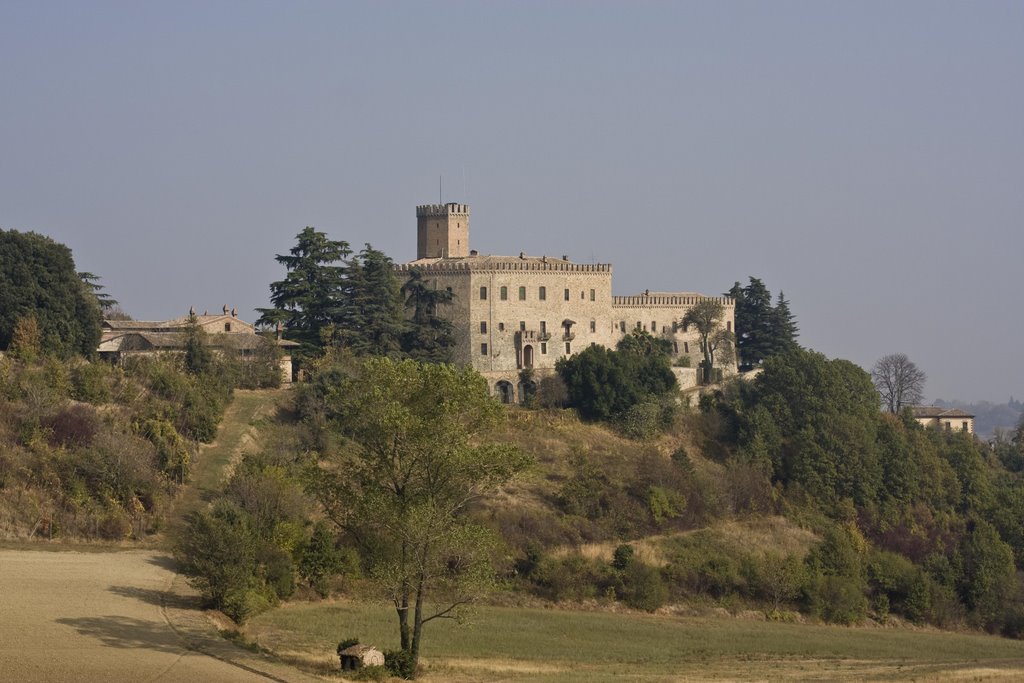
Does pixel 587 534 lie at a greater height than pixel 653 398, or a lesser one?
lesser

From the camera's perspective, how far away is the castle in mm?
73125

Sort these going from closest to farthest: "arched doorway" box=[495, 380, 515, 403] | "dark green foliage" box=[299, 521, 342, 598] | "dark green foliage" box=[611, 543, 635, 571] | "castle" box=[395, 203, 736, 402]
A: "dark green foliage" box=[299, 521, 342, 598], "dark green foliage" box=[611, 543, 635, 571], "arched doorway" box=[495, 380, 515, 403], "castle" box=[395, 203, 736, 402]

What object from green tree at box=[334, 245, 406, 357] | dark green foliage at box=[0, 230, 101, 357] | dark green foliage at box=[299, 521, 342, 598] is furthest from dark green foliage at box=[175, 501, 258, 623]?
green tree at box=[334, 245, 406, 357]

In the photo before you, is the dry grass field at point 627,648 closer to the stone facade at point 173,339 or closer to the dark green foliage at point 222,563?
the dark green foliage at point 222,563

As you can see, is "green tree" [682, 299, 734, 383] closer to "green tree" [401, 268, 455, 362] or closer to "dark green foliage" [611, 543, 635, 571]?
"green tree" [401, 268, 455, 362]

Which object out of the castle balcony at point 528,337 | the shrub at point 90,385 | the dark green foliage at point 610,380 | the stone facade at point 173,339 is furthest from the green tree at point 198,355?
the castle balcony at point 528,337

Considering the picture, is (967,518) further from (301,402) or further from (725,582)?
(301,402)

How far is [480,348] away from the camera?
240 ft

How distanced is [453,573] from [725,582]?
19.2 meters

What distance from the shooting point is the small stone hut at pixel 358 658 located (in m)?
35.7

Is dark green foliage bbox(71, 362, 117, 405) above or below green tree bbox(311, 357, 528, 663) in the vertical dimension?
above

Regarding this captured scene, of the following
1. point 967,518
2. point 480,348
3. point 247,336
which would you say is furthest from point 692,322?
point 247,336

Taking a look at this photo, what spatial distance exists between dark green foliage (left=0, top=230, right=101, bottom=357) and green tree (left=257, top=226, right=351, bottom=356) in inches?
385

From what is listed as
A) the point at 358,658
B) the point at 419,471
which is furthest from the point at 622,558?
the point at 358,658
